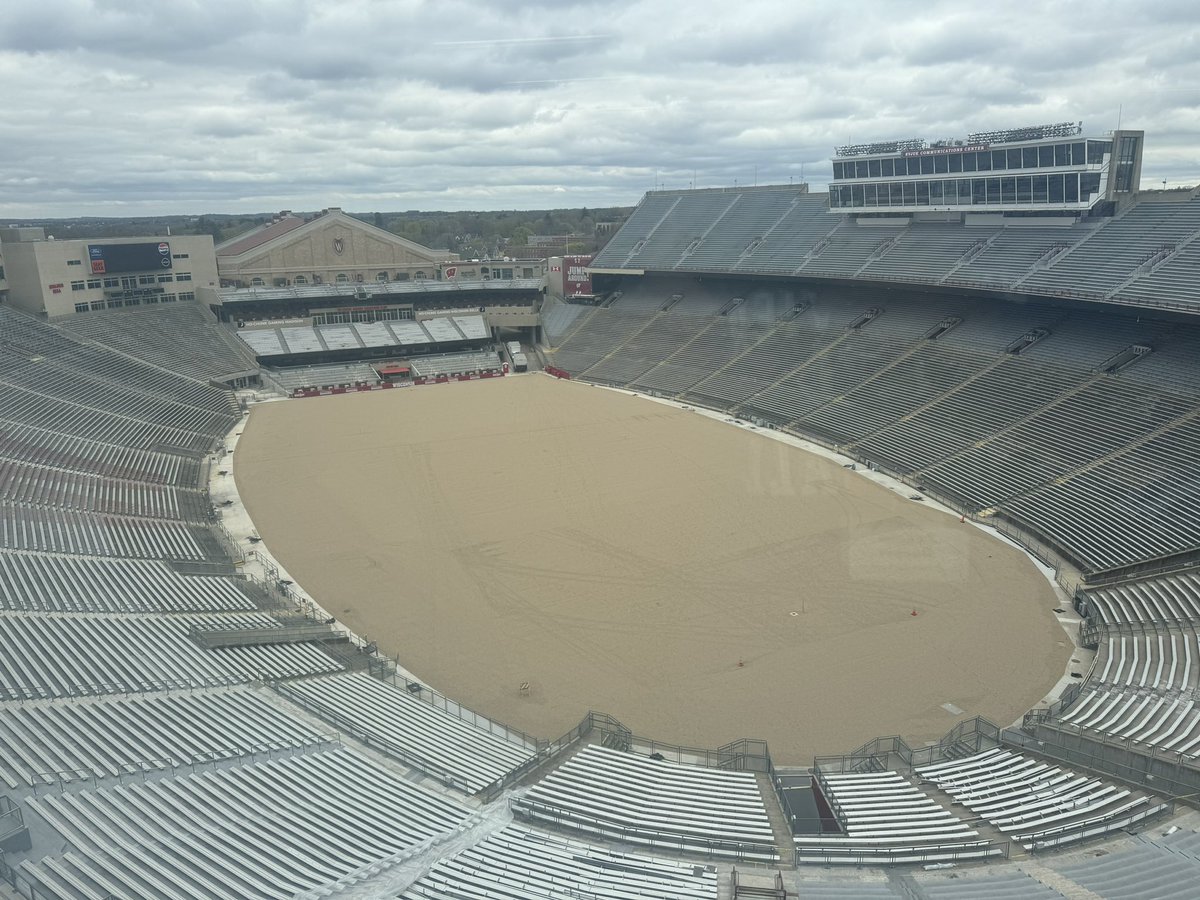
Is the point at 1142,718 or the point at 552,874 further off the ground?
the point at 552,874

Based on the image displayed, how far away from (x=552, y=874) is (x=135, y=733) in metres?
8.82

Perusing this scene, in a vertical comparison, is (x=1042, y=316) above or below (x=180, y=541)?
above

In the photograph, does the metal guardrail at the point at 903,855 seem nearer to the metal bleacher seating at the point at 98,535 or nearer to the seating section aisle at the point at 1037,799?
the seating section aisle at the point at 1037,799

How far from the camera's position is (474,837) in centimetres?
1373

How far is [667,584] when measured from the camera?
27.4 meters

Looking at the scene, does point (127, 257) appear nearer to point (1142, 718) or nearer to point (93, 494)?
point (93, 494)

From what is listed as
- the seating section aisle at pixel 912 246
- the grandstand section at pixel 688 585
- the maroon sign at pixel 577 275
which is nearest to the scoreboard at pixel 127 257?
the grandstand section at pixel 688 585

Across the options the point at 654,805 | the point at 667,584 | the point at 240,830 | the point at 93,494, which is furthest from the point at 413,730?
the point at 93,494

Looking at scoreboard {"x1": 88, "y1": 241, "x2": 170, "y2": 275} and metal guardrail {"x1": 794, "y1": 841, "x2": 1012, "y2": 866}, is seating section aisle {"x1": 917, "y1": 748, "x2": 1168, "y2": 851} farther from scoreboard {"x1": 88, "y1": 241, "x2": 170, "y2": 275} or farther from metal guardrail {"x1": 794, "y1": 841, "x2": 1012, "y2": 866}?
scoreboard {"x1": 88, "y1": 241, "x2": 170, "y2": 275}

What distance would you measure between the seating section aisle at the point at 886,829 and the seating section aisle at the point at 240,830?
20.1 ft

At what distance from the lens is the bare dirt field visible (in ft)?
68.5

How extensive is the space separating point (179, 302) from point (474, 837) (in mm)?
63057

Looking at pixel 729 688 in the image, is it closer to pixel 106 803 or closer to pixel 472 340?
pixel 106 803

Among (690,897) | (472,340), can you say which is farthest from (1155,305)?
(472,340)
